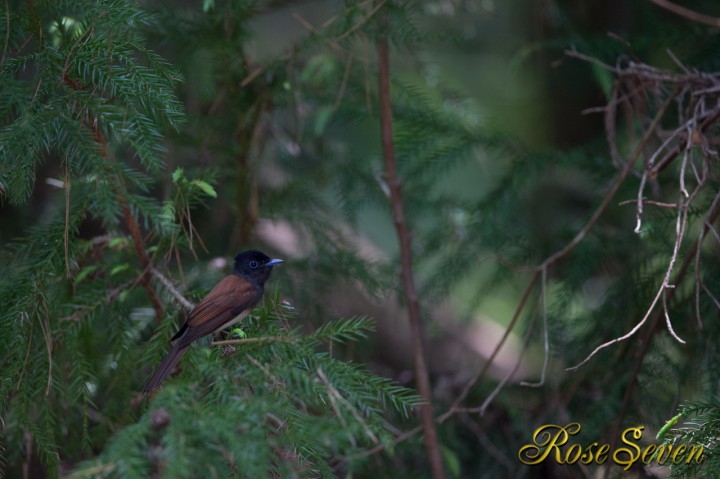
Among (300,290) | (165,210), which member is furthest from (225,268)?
(165,210)

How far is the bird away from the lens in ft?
9.39

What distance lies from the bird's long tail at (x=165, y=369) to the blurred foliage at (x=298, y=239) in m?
0.05

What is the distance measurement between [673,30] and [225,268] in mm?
3059

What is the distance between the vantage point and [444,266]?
455 centimetres

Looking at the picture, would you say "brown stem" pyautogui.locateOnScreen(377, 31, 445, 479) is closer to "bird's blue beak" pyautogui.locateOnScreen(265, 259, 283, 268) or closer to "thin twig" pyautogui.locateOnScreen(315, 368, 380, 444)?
"bird's blue beak" pyautogui.locateOnScreen(265, 259, 283, 268)

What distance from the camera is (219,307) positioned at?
3.10 m

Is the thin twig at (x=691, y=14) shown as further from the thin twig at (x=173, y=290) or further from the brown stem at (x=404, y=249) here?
the thin twig at (x=173, y=290)

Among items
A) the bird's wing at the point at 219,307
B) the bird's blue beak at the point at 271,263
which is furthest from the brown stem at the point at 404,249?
the bird's wing at the point at 219,307

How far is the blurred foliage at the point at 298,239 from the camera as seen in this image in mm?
2250

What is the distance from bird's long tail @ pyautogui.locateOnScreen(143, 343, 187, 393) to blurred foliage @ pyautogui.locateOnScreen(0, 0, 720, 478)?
0.05 m

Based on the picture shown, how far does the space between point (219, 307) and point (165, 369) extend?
38 cm

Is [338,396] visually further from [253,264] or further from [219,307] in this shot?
[253,264]

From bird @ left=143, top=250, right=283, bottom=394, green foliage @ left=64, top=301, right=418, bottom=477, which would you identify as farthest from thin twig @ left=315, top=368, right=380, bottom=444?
bird @ left=143, top=250, right=283, bottom=394

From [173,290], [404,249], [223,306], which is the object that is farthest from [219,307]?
[404,249]
